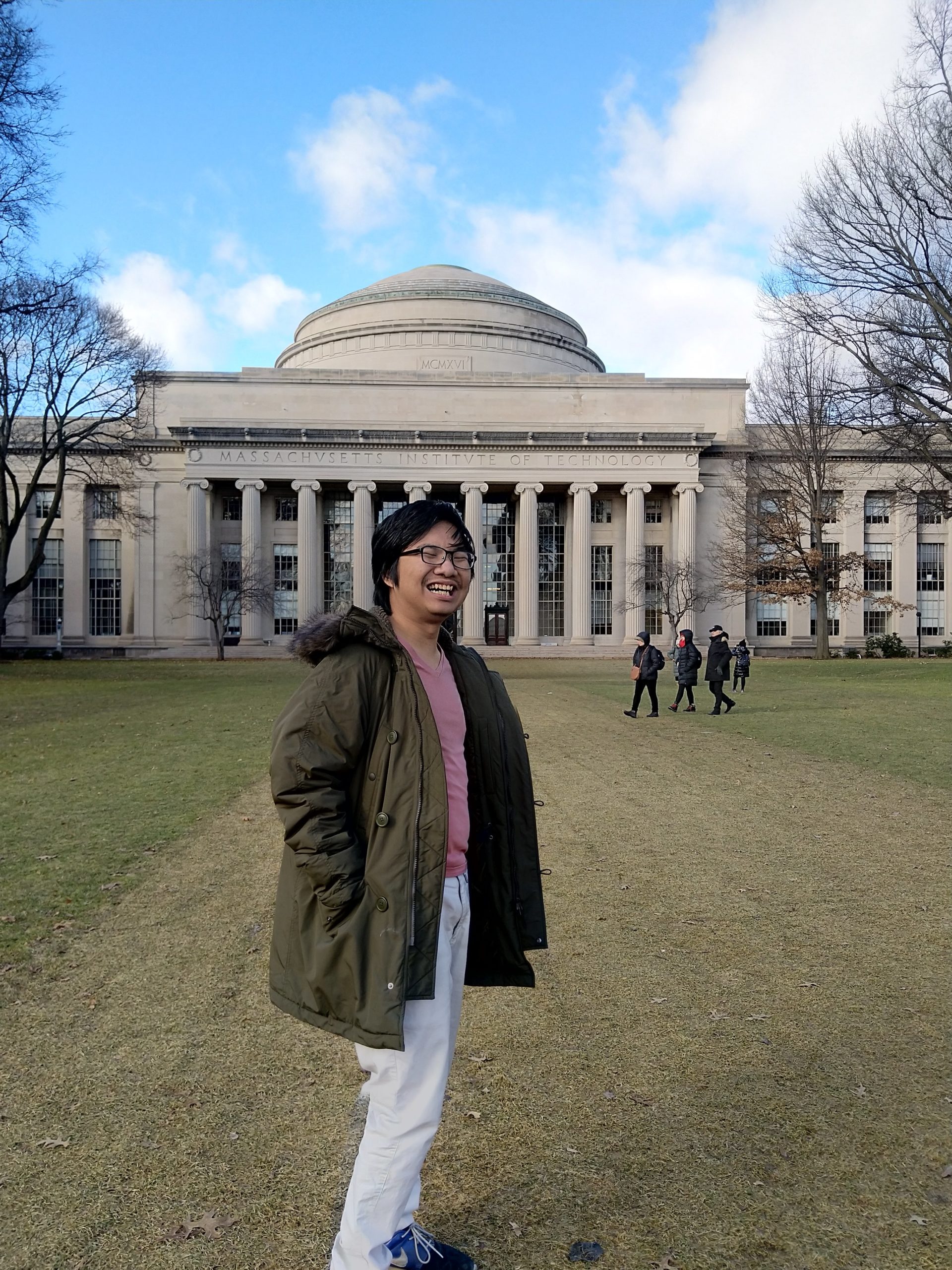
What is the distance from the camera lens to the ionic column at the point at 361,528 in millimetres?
56875

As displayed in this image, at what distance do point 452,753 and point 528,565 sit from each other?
185 ft

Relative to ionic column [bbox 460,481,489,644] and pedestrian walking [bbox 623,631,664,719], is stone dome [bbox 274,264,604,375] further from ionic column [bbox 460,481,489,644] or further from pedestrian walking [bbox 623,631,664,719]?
pedestrian walking [bbox 623,631,664,719]

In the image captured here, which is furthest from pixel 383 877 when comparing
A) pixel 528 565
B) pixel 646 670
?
pixel 528 565

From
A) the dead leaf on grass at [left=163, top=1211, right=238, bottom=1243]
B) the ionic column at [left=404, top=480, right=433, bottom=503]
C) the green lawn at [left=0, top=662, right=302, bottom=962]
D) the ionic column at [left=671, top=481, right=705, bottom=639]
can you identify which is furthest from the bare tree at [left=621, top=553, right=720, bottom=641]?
the dead leaf on grass at [left=163, top=1211, right=238, bottom=1243]

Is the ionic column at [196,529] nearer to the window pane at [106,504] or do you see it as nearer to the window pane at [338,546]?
the window pane at [106,504]

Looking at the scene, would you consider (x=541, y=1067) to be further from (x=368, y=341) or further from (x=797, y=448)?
(x=368, y=341)

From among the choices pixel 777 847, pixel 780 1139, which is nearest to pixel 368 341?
pixel 777 847

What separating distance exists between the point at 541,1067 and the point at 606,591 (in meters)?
57.8

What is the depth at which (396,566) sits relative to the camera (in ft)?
9.69

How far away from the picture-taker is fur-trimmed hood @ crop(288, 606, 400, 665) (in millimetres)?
2723

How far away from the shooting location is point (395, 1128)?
8.54 feet

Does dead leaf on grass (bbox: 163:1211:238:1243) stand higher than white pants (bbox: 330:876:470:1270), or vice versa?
white pants (bbox: 330:876:470:1270)

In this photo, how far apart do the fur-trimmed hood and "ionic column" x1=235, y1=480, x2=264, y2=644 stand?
181 ft

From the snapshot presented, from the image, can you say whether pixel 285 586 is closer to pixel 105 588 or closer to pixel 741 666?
pixel 105 588
